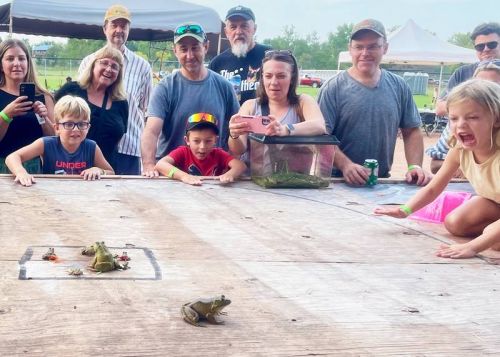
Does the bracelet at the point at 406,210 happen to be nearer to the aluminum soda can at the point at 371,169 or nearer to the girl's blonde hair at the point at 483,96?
the girl's blonde hair at the point at 483,96

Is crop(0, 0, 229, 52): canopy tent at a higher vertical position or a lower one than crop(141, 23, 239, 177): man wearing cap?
higher

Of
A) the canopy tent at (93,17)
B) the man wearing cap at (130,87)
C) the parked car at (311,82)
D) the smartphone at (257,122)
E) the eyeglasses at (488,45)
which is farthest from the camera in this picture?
the parked car at (311,82)

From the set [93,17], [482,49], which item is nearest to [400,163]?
[93,17]

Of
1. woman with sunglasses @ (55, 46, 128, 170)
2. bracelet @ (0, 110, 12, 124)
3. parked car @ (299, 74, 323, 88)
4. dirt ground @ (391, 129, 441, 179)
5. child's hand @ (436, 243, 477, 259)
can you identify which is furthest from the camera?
parked car @ (299, 74, 323, 88)

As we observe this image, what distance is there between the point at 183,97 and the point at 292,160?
0.90m

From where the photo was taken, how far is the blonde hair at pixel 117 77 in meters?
4.54

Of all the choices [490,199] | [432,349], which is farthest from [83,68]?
[432,349]

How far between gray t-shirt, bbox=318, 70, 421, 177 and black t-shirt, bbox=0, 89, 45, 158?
1.81 meters

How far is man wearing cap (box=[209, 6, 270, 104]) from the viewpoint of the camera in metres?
5.35

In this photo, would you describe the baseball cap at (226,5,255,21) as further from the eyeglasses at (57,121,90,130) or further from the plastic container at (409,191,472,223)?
the plastic container at (409,191,472,223)

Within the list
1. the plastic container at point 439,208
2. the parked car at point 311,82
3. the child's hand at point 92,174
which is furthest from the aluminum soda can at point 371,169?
the parked car at point 311,82

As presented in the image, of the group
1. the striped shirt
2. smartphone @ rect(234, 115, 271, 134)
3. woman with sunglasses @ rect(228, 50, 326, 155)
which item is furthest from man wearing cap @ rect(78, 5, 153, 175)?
smartphone @ rect(234, 115, 271, 134)

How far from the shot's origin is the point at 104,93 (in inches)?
182

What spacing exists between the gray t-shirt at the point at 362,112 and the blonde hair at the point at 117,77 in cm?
132
